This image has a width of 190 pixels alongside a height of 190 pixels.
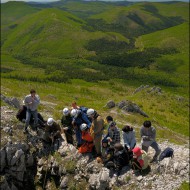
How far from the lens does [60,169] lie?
21641mm

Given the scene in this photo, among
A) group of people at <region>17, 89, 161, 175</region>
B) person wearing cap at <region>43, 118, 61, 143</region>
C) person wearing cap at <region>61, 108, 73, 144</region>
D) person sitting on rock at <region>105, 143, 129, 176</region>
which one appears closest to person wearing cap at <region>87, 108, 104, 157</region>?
group of people at <region>17, 89, 161, 175</region>

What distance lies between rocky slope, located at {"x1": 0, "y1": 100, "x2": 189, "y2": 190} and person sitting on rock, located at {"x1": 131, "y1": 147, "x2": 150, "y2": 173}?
49 centimetres

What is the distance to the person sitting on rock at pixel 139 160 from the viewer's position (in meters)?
18.9

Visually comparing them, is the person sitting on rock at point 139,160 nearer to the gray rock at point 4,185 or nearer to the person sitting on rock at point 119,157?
the person sitting on rock at point 119,157

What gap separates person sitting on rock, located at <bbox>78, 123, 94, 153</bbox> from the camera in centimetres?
2053

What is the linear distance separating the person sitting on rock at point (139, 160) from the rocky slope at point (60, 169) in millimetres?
491

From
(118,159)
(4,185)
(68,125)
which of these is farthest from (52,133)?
(118,159)

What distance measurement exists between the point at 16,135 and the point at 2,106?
6.55 metres

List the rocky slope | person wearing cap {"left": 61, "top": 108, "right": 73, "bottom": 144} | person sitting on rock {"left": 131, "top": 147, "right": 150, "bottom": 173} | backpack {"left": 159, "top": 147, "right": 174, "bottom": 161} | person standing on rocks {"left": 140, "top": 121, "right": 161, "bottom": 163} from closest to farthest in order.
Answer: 1. person sitting on rock {"left": 131, "top": 147, "right": 150, "bottom": 173}
2. the rocky slope
3. person standing on rocks {"left": 140, "top": 121, "right": 161, "bottom": 163}
4. backpack {"left": 159, "top": 147, "right": 174, "bottom": 161}
5. person wearing cap {"left": 61, "top": 108, "right": 73, "bottom": 144}

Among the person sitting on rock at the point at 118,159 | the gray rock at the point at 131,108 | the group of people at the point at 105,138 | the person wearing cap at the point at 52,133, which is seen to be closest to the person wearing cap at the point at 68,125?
the group of people at the point at 105,138

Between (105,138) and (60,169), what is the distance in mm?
4554

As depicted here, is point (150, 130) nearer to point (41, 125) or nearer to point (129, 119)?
point (41, 125)

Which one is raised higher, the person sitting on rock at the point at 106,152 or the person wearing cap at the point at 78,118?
the person wearing cap at the point at 78,118

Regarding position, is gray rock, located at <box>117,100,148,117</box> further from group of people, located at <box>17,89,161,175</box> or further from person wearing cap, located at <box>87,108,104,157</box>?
person wearing cap, located at <box>87,108,104,157</box>
